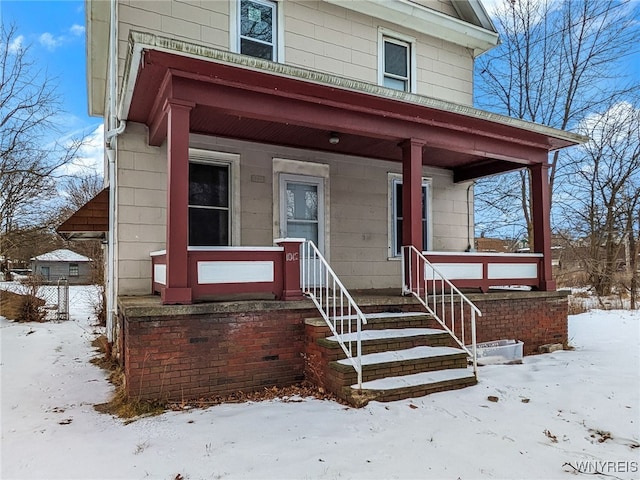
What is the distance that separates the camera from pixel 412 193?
22.6 feet

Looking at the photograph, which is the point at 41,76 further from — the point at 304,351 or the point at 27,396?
the point at 304,351

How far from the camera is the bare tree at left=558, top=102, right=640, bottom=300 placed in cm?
1716

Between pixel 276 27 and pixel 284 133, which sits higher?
pixel 276 27

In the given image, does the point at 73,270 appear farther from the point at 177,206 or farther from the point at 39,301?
the point at 177,206

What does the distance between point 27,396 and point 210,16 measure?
6001 millimetres

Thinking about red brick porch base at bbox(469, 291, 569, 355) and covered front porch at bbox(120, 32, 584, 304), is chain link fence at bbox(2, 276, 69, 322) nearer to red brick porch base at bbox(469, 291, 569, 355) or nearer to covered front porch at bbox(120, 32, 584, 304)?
covered front porch at bbox(120, 32, 584, 304)

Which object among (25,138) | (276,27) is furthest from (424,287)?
(25,138)

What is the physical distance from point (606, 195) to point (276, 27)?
16.3 m

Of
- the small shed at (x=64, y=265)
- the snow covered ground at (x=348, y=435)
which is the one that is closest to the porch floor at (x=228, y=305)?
A: the snow covered ground at (x=348, y=435)

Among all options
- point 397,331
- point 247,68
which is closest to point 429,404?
point 397,331

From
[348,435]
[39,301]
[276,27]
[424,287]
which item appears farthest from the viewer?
[39,301]

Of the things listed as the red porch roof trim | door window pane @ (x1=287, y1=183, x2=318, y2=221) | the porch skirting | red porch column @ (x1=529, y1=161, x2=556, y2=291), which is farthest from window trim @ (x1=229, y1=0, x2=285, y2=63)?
red porch column @ (x1=529, y1=161, x2=556, y2=291)

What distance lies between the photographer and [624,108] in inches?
664

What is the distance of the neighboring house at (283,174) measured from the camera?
5.12m
